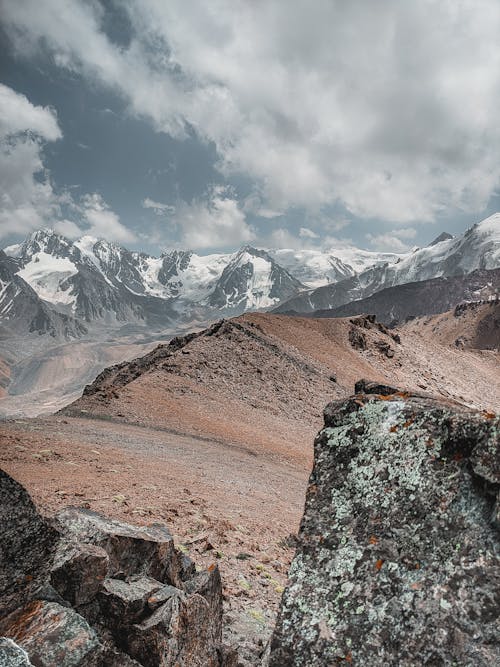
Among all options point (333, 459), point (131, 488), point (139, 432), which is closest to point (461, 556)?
point (333, 459)

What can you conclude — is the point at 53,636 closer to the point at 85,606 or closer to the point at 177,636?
the point at 85,606

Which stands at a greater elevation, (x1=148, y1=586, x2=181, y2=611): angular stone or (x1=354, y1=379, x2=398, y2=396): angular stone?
(x1=354, y1=379, x2=398, y2=396): angular stone

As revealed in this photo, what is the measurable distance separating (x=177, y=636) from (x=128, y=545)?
4.81ft

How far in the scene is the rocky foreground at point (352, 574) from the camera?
336 cm

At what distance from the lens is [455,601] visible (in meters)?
3.34

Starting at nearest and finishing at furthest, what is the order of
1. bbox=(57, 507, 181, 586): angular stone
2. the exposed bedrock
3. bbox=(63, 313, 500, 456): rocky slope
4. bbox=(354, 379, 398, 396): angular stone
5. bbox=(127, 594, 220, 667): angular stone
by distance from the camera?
the exposed bedrock
bbox=(127, 594, 220, 667): angular stone
bbox=(57, 507, 181, 586): angular stone
bbox=(354, 379, 398, 396): angular stone
bbox=(63, 313, 500, 456): rocky slope

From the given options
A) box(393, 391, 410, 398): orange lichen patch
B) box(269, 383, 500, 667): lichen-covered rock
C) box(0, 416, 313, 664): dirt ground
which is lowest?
box(0, 416, 313, 664): dirt ground

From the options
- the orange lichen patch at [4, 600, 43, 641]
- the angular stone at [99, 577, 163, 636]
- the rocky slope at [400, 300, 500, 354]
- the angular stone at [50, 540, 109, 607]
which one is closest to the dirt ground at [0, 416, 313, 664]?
the angular stone at [99, 577, 163, 636]

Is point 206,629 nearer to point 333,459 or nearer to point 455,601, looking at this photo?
point 333,459

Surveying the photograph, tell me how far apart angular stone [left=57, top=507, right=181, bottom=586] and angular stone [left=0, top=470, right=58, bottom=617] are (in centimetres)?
99

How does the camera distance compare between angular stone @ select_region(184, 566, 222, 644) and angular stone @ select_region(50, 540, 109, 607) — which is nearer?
angular stone @ select_region(50, 540, 109, 607)

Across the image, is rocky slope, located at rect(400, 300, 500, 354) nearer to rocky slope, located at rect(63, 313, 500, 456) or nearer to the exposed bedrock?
rocky slope, located at rect(63, 313, 500, 456)

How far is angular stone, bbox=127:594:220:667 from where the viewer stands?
14.1 ft

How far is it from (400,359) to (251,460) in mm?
38156
